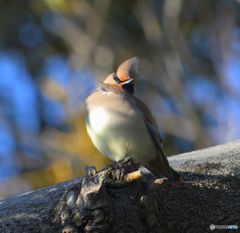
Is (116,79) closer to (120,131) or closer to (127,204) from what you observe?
(120,131)

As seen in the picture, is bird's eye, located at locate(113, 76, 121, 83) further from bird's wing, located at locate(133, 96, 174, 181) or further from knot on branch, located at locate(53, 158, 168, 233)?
knot on branch, located at locate(53, 158, 168, 233)

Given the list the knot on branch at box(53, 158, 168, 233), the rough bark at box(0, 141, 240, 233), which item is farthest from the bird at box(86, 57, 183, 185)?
the knot on branch at box(53, 158, 168, 233)

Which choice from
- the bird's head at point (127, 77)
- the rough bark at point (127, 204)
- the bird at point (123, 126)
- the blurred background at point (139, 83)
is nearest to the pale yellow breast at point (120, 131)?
the bird at point (123, 126)

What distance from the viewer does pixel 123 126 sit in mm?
2732

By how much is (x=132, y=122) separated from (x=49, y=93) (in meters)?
6.67

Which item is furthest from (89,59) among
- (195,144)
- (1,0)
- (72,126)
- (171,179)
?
(171,179)

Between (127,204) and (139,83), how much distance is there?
7504 mm

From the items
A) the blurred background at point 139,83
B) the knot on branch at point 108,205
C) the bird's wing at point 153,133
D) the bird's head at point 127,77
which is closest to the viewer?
the knot on branch at point 108,205

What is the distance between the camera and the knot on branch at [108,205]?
1820 millimetres

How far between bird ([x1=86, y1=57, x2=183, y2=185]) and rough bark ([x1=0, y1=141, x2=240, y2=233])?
1.86 feet

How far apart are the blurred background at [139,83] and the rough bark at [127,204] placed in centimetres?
458

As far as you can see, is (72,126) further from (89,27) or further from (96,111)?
(96,111)

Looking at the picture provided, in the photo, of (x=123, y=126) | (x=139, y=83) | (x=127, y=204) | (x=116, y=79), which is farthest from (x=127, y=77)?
(x=139, y=83)

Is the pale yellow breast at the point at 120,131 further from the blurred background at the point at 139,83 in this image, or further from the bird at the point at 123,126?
the blurred background at the point at 139,83
